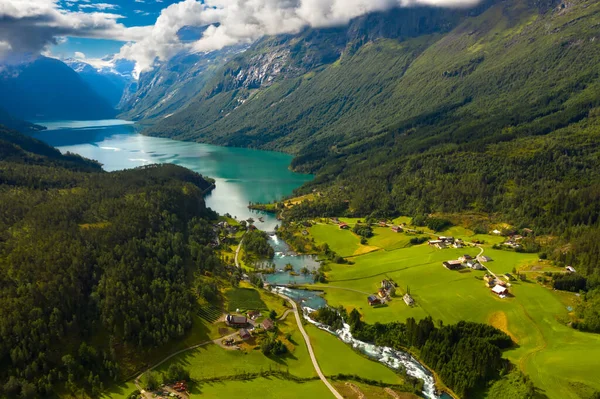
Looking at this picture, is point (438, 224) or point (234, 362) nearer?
point (234, 362)

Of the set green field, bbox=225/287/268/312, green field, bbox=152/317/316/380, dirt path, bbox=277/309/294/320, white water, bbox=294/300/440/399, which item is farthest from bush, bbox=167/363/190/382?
white water, bbox=294/300/440/399

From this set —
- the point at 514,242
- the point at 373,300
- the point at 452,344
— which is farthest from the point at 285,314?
the point at 514,242

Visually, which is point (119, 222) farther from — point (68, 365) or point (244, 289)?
point (68, 365)

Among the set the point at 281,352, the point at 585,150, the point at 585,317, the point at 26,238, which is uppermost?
the point at 585,150

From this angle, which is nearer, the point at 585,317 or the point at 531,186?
the point at 585,317

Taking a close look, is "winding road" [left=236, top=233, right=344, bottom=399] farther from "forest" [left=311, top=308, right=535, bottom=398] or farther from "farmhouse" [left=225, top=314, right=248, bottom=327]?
"farmhouse" [left=225, top=314, right=248, bottom=327]

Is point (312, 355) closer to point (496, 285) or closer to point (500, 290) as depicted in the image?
point (500, 290)

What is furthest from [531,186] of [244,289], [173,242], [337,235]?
[173,242]
